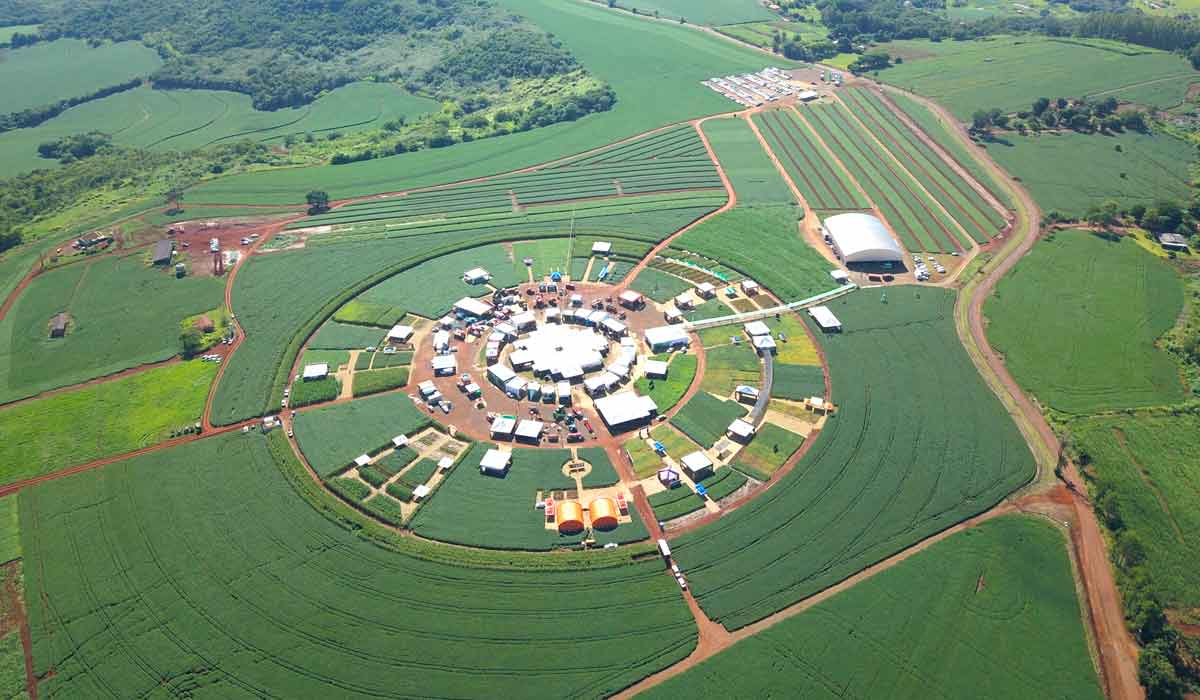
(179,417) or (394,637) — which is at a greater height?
(179,417)

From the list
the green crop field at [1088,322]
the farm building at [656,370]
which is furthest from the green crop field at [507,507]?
the green crop field at [1088,322]

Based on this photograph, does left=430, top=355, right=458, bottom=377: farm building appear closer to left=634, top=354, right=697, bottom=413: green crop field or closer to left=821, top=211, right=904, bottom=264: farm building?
left=634, top=354, right=697, bottom=413: green crop field

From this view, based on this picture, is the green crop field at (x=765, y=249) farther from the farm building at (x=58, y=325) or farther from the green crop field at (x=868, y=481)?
the farm building at (x=58, y=325)

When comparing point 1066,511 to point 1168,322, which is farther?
point 1168,322

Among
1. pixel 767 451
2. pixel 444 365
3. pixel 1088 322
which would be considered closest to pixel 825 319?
pixel 767 451

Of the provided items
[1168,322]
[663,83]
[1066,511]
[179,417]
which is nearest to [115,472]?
[179,417]

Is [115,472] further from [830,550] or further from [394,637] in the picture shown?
[830,550]

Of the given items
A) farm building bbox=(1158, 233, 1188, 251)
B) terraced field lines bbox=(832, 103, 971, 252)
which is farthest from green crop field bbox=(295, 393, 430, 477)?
farm building bbox=(1158, 233, 1188, 251)

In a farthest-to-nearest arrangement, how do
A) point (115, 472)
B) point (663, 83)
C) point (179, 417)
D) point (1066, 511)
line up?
point (663, 83) < point (179, 417) < point (115, 472) < point (1066, 511)
